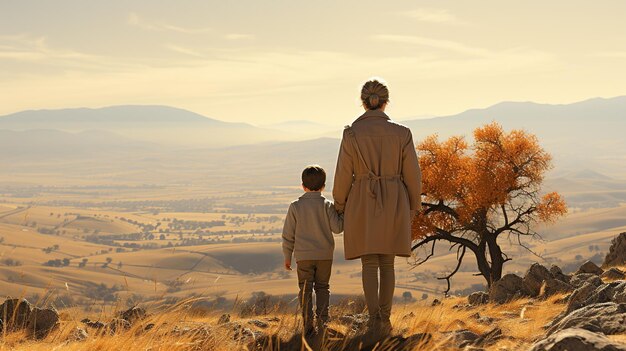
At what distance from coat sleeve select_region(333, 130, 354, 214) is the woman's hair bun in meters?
0.56

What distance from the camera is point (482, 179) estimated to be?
30.5 meters

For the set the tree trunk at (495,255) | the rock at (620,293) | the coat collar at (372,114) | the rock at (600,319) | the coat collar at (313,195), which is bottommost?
the tree trunk at (495,255)

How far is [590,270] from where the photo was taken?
20.7 metres

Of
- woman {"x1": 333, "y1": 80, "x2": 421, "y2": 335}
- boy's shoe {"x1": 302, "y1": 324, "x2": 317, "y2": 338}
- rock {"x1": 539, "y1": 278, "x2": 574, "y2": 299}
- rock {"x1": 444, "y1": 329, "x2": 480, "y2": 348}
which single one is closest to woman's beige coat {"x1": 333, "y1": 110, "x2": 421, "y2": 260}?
woman {"x1": 333, "y1": 80, "x2": 421, "y2": 335}

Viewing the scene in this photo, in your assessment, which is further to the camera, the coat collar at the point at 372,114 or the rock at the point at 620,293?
the coat collar at the point at 372,114

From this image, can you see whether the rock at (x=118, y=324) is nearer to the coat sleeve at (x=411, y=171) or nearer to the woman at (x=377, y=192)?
the woman at (x=377, y=192)

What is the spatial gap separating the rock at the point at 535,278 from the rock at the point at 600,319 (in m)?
9.48

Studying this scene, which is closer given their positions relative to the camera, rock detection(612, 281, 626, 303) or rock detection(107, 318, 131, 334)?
rock detection(107, 318, 131, 334)

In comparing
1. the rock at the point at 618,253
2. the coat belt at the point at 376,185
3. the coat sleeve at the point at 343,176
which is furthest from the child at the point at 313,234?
the rock at the point at 618,253

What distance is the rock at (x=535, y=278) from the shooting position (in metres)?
17.0

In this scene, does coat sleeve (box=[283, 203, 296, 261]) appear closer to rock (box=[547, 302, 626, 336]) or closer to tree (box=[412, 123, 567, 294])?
rock (box=[547, 302, 626, 336])

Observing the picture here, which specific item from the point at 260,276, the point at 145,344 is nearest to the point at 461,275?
the point at 260,276

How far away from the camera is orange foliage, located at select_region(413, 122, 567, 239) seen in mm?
30453

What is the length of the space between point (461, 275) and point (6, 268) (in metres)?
114
